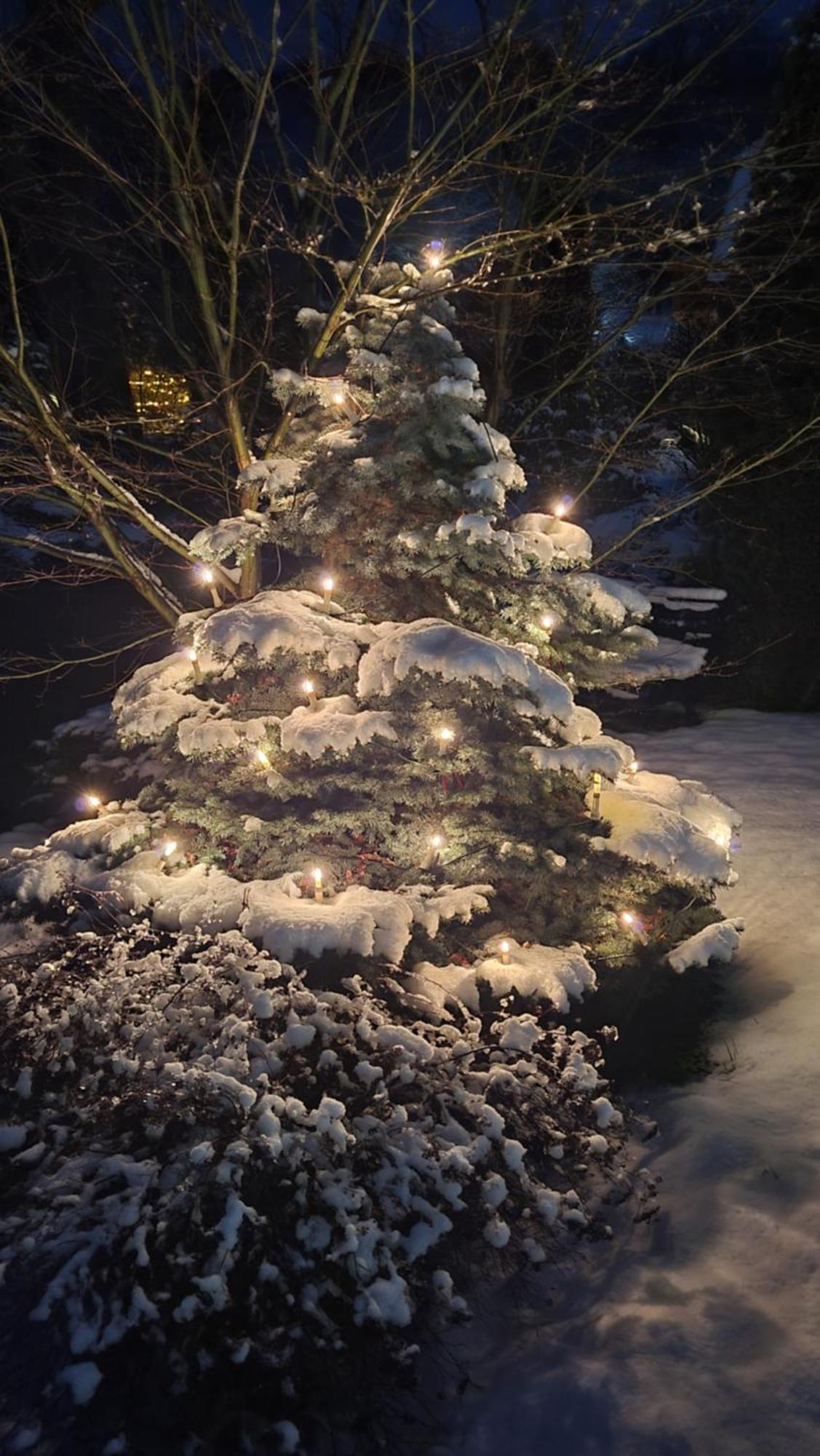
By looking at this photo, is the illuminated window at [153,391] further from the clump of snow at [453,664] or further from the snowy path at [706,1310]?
the snowy path at [706,1310]

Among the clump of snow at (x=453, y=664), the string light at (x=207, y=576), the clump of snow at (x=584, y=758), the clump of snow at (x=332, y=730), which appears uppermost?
the string light at (x=207, y=576)

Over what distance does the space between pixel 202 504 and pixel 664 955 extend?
1424 cm

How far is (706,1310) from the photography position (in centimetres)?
272

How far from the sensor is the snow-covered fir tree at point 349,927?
259cm

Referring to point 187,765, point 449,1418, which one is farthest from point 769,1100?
point 187,765

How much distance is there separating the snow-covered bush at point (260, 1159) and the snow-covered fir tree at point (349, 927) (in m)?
0.01

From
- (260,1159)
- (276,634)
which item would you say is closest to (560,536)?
(276,634)

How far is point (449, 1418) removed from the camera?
2469 millimetres

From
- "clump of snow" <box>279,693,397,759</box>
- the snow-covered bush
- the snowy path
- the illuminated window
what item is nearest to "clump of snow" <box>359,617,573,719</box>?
"clump of snow" <box>279,693,397,759</box>

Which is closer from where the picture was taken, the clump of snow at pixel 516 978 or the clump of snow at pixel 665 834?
the clump of snow at pixel 516 978

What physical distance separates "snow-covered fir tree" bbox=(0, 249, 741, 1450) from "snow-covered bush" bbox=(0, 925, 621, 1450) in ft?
0.05

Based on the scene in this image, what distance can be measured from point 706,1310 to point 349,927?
6.67ft

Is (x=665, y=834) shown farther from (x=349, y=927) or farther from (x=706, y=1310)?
(x=706, y=1310)

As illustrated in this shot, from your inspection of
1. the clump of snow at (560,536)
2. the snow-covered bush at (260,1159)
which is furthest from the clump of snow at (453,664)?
the snow-covered bush at (260,1159)
